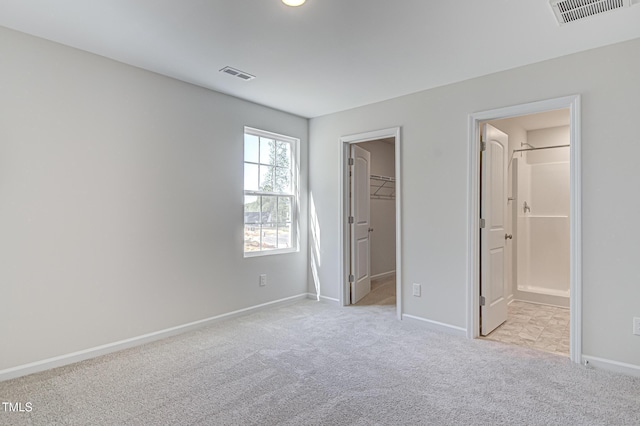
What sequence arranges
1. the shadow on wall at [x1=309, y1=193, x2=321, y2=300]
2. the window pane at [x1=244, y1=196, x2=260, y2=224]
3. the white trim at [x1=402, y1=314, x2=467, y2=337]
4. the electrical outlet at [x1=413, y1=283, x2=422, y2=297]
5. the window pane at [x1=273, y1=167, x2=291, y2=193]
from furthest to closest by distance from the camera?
the shadow on wall at [x1=309, y1=193, x2=321, y2=300], the window pane at [x1=273, y1=167, x2=291, y2=193], the window pane at [x1=244, y1=196, x2=260, y2=224], the electrical outlet at [x1=413, y1=283, x2=422, y2=297], the white trim at [x1=402, y1=314, x2=467, y2=337]

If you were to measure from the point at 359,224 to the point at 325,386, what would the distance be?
2.62 m

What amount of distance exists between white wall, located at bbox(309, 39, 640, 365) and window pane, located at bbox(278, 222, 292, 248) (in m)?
0.42

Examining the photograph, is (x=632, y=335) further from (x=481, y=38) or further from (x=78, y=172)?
(x=78, y=172)

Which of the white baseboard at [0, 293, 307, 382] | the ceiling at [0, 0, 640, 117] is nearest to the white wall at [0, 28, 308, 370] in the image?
the white baseboard at [0, 293, 307, 382]

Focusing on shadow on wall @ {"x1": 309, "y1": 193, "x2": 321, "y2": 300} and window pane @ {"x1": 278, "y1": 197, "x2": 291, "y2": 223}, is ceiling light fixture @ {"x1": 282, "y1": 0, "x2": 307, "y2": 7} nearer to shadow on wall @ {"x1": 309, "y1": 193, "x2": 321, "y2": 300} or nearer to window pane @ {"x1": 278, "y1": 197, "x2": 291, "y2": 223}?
A: window pane @ {"x1": 278, "y1": 197, "x2": 291, "y2": 223}

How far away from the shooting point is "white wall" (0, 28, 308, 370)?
254 cm

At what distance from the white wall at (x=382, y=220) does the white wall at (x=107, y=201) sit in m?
2.86

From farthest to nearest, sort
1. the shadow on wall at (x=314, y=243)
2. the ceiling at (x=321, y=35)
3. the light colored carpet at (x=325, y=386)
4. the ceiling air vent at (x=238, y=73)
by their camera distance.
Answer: the shadow on wall at (x=314, y=243) → the ceiling air vent at (x=238, y=73) → the ceiling at (x=321, y=35) → the light colored carpet at (x=325, y=386)

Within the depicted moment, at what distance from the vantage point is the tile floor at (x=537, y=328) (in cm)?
322

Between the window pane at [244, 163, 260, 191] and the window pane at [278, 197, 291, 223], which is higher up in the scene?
the window pane at [244, 163, 260, 191]

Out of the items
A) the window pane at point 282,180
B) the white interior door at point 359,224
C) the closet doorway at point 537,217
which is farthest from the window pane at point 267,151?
the closet doorway at point 537,217

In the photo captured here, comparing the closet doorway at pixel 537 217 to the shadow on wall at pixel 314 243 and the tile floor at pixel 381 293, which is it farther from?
the shadow on wall at pixel 314 243

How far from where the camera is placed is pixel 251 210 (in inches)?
165

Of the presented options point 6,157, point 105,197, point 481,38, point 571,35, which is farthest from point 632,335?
point 6,157
